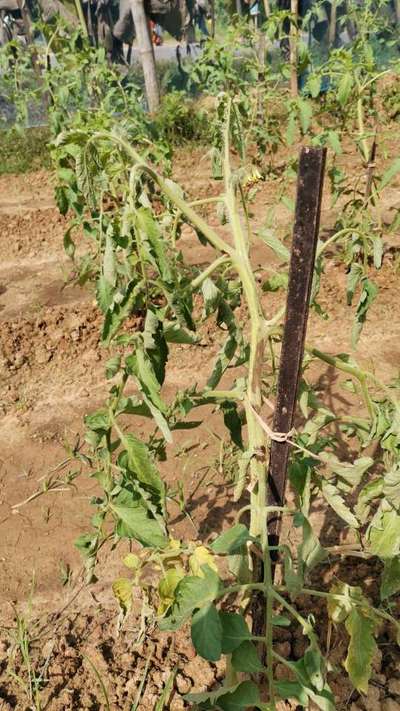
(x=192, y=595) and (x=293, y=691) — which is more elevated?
(x=192, y=595)

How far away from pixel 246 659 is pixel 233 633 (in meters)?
0.05

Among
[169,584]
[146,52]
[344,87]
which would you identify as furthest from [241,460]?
[146,52]

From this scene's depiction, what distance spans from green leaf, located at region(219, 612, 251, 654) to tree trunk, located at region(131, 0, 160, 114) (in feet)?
20.3

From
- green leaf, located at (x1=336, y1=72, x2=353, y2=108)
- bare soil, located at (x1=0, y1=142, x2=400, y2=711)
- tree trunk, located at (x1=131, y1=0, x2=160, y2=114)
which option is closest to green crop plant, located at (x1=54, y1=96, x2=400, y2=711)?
bare soil, located at (x1=0, y1=142, x2=400, y2=711)

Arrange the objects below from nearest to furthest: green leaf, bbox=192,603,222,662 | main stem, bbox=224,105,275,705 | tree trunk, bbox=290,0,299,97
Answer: green leaf, bbox=192,603,222,662, main stem, bbox=224,105,275,705, tree trunk, bbox=290,0,299,97

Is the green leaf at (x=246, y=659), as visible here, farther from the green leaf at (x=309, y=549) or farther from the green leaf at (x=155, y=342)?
the green leaf at (x=155, y=342)

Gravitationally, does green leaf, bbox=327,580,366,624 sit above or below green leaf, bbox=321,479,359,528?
below

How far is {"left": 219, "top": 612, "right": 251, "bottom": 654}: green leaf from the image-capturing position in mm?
904

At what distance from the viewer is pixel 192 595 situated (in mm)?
901

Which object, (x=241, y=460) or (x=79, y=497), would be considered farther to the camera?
(x=79, y=497)

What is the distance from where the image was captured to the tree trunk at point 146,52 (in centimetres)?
584

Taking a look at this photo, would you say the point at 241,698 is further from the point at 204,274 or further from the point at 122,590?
the point at 204,274

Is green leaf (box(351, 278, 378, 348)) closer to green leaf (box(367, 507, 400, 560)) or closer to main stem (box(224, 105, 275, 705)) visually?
main stem (box(224, 105, 275, 705))

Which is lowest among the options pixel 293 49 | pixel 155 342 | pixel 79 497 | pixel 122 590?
pixel 79 497
